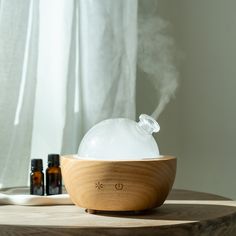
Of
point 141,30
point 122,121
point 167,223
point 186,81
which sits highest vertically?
point 141,30

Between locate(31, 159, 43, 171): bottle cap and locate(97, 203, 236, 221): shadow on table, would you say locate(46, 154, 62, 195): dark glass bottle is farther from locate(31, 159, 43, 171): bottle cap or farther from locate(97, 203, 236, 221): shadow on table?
locate(97, 203, 236, 221): shadow on table

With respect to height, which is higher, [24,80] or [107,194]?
[24,80]

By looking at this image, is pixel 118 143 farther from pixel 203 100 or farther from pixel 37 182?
pixel 203 100

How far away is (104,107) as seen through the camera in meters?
1.38

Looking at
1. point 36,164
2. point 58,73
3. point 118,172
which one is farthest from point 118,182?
point 58,73

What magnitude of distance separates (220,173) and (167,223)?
0.94 meters

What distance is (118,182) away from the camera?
73cm

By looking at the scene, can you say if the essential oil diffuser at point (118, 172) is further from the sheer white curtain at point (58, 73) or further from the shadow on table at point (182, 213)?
the sheer white curtain at point (58, 73)

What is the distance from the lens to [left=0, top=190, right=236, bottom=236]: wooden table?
2.06 feet

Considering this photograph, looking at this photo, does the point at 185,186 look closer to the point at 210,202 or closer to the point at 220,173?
the point at 220,173

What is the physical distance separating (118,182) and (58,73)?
0.57 metres

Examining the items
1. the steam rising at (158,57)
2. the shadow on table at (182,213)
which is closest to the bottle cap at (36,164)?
the shadow on table at (182,213)

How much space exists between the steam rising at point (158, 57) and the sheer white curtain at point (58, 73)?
0.31 feet

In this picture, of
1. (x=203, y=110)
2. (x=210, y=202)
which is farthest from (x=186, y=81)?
(x=210, y=202)
